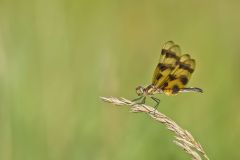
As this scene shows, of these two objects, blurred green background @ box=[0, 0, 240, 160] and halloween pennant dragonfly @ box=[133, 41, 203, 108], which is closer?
halloween pennant dragonfly @ box=[133, 41, 203, 108]

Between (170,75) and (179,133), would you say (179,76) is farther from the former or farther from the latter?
(179,133)

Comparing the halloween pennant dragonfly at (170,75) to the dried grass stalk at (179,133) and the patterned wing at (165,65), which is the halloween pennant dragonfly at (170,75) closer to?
the patterned wing at (165,65)

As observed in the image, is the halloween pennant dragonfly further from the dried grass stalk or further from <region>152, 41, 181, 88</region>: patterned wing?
the dried grass stalk

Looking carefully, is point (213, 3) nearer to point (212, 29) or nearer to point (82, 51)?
point (212, 29)

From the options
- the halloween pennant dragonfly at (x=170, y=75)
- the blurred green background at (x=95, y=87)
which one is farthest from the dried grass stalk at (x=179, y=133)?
the blurred green background at (x=95, y=87)

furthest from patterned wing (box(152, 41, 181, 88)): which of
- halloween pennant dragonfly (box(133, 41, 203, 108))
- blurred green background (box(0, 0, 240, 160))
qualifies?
blurred green background (box(0, 0, 240, 160))

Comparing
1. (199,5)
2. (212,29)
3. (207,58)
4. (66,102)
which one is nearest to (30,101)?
(66,102)
